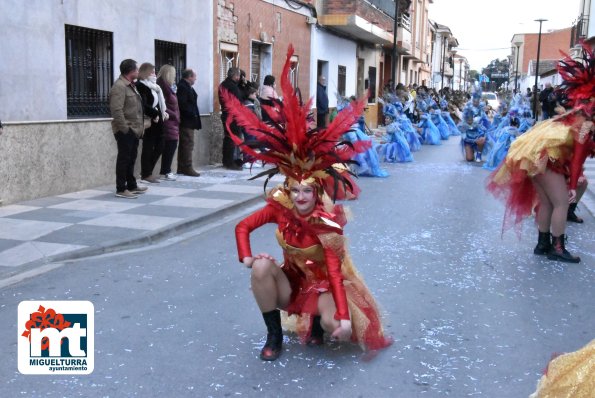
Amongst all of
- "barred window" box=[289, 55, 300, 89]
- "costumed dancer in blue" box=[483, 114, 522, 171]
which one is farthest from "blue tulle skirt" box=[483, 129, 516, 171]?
"barred window" box=[289, 55, 300, 89]

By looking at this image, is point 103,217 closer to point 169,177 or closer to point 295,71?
point 169,177

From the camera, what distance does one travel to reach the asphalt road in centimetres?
376

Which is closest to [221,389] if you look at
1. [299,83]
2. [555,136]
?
[555,136]

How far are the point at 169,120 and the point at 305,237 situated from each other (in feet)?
26.1

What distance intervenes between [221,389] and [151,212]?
5086mm

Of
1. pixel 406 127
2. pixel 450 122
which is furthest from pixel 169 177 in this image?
pixel 450 122

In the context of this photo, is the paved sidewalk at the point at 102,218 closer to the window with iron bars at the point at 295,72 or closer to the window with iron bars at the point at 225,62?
the window with iron bars at the point at 225,62

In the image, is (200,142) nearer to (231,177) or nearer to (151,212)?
(231,177)

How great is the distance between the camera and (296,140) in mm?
3736

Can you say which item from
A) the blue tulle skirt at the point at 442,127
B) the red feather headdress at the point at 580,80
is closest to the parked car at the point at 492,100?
the blue tulle skirt at the point at 442,127

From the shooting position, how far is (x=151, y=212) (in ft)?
27.9

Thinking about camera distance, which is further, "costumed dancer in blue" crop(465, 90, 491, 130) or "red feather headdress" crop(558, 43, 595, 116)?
"costumed dancer in blue" crop(465, 90, 491, 130)

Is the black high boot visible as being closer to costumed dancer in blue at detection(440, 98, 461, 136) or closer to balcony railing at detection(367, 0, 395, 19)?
costumed dancer in blue at detection(440, 98, 461, 136)

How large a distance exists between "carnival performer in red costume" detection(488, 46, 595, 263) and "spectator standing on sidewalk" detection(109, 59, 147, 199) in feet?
16.1
